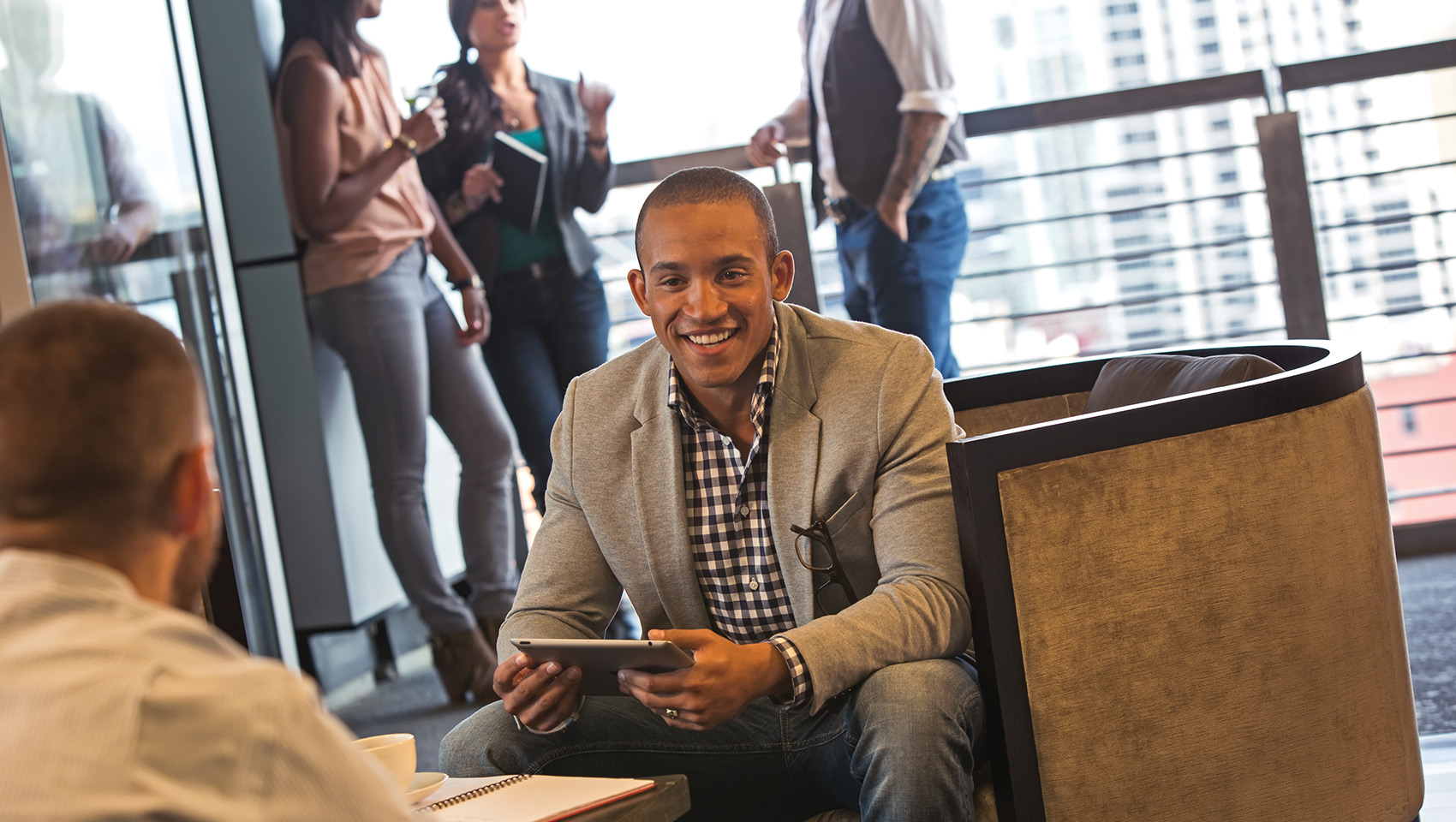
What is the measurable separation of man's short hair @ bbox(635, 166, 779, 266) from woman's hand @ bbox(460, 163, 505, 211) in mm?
2036

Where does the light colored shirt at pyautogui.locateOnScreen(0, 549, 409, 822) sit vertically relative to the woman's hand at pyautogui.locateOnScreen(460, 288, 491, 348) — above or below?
below

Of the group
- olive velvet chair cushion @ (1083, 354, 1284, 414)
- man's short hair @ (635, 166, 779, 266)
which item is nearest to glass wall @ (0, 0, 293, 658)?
man's short hair @ (635, 166, 779, 266)

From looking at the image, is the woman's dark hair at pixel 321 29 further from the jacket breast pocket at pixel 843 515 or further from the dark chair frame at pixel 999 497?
the dark chair frame at pixel 999 497

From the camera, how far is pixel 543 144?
3.58 m

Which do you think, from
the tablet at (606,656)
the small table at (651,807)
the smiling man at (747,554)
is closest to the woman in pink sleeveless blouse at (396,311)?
the smiling man at (747,554)

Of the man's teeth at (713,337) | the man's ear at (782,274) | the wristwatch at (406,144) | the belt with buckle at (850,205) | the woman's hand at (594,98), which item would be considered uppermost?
the woman's hand at (594,98)

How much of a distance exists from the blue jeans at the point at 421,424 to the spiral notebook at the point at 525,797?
7.96ft

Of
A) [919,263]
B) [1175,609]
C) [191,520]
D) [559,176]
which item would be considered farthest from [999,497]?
[559,176]

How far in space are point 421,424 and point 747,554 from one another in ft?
7.25

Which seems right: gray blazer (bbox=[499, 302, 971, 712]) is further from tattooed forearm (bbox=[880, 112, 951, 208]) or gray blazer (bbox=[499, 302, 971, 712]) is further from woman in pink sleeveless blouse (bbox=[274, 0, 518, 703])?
woman in pink sleeveless blouse (bbox=[274, 0, 518, 703])

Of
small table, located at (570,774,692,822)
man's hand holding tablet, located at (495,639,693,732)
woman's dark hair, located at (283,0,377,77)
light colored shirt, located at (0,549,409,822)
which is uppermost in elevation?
woman's dark hair, located at (283,0,377,77)

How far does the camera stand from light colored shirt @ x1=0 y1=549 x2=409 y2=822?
59 cm

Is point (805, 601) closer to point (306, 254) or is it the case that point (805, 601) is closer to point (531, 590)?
point (531, 590)

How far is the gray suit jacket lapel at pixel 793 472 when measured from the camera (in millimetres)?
1527
